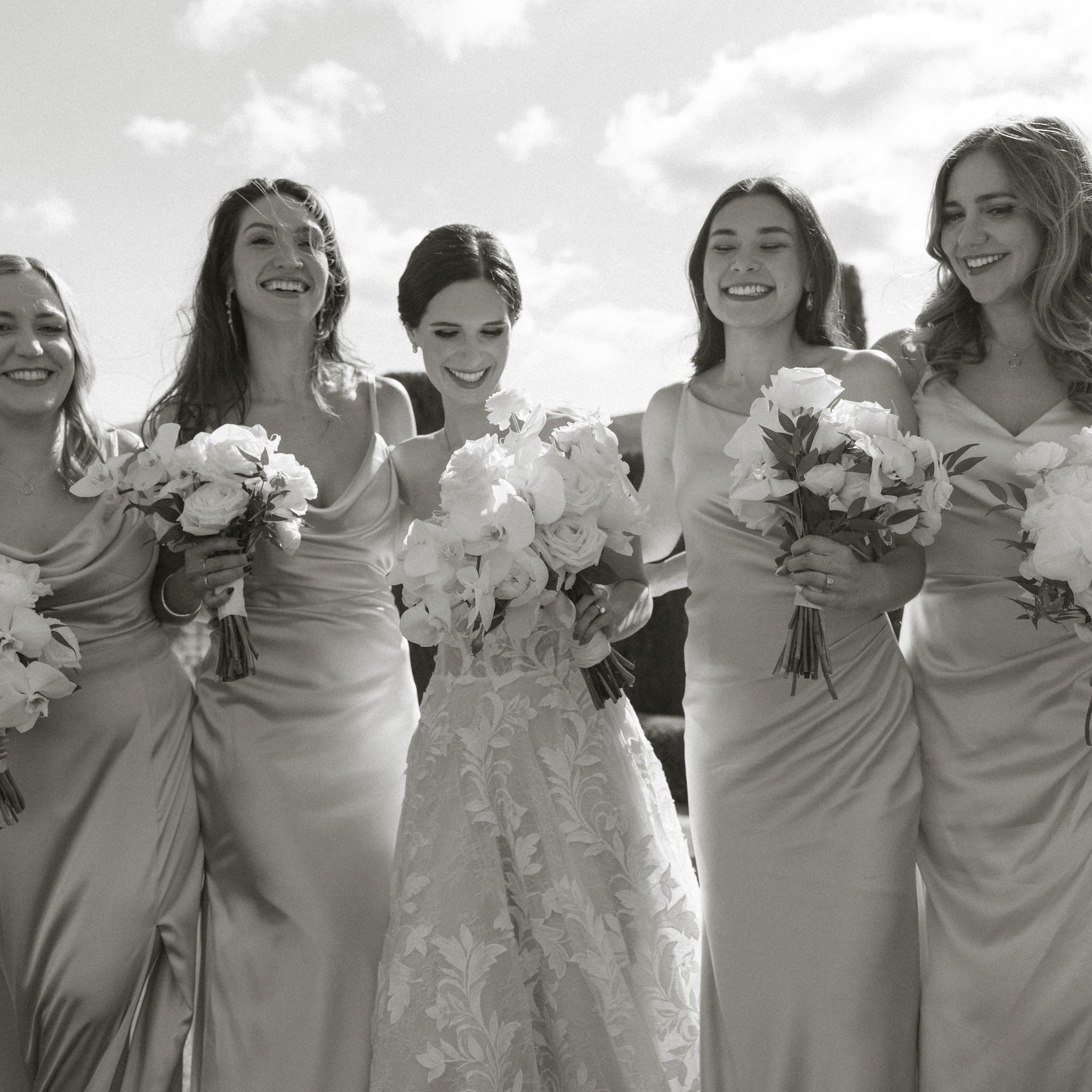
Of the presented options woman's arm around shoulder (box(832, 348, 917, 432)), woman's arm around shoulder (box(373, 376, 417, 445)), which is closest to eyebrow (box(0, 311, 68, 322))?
woman's arm around shoulder (box(373, 376, 417, 445))

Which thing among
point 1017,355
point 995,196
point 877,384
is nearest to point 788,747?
point 877,384

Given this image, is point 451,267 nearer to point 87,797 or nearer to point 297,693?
point 297,693

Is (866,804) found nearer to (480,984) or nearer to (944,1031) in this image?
(944,1031)

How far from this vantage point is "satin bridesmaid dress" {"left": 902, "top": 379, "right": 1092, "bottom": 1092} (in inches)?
133

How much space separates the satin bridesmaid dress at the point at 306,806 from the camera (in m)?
3.75

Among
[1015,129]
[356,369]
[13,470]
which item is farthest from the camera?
[356,369]

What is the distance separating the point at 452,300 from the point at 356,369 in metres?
0.78

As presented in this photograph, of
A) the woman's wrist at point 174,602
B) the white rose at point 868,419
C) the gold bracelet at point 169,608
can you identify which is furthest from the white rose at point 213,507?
the white rose at point 868,419

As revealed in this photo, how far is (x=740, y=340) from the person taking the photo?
4.00 m

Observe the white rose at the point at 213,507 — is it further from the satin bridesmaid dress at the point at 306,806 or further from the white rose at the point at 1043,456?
the white rose at the point at 1043,456

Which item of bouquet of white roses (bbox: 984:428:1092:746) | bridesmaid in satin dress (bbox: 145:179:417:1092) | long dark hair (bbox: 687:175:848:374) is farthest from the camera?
long dark hair (bbox: 687:175:848:374)

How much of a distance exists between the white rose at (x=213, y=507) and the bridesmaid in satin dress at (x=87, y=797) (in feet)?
1.53

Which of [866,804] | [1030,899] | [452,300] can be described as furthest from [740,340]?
[1030,899]

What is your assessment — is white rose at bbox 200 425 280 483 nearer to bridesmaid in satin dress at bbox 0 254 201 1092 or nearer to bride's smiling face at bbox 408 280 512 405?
bridesmaid in satin dress at bbox 0 254 201 1092
